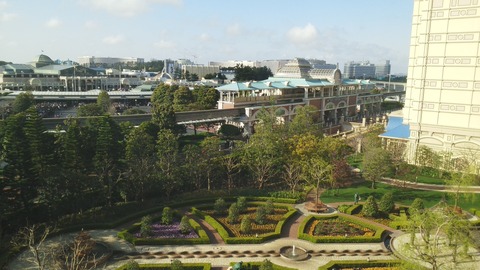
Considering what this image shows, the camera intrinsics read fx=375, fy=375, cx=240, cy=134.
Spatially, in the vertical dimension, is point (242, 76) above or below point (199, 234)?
above

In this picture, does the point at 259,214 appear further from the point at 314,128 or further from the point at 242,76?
the point at 242,76

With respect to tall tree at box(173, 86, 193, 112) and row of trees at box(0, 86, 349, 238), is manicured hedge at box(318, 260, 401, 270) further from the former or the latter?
tall tree at box(173, 86, 193, 112)

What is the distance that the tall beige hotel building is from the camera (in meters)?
33.9

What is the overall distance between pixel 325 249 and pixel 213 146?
1206 centimetres

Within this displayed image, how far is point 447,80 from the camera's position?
116ft

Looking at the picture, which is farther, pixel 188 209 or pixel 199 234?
pixel 188 209

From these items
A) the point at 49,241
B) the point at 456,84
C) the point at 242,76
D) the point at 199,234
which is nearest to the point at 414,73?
the point at 456,84

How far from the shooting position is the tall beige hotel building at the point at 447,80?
111 feet

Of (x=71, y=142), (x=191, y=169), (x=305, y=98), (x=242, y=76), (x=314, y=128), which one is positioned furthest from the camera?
(x=242, y=76)

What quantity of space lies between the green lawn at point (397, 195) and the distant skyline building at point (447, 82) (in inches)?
275

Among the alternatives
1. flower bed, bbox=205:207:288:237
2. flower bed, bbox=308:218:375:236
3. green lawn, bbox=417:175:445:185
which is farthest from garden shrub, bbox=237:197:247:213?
green lawn, bbox=417:175:445:185

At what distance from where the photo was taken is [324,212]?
2522 centimetres

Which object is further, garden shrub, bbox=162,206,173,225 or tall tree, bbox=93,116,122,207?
tall tree, bbox=93,116,122,207

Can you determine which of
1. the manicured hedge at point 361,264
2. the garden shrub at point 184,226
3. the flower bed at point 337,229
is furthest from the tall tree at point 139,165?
the manicured hedge at point 361,264
